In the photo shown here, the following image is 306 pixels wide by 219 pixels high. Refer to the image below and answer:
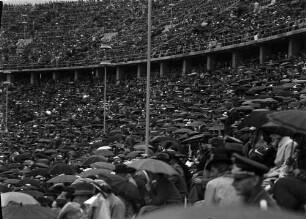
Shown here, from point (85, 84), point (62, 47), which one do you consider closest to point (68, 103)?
point (85, 84)

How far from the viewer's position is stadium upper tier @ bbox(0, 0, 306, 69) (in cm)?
4700

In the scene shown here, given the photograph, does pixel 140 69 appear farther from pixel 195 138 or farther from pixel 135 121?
pixel 195 138

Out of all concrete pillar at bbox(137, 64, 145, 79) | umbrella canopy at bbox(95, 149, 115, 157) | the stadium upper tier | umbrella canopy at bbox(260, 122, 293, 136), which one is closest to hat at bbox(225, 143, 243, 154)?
umbrella canopy at bbox(260, 122, 293, 136)

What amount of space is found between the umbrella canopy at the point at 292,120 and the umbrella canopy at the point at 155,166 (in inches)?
62.3

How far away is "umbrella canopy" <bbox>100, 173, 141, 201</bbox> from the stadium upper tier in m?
30.4

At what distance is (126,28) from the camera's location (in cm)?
7031

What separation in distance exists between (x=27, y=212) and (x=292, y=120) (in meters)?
3.22

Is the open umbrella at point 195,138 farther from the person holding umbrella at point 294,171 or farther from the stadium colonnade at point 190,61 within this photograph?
the stadium colonnade at point 190,61

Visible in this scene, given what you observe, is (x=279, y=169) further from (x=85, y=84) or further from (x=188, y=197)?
(x=85, y=84)

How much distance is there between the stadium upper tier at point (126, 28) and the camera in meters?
47.0

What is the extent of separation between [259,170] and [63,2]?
271 feet

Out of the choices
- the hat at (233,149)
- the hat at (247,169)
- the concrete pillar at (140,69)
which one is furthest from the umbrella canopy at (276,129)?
the concrete pillar at (140,69)

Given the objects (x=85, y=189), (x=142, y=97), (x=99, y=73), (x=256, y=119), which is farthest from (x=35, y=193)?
(x=99, y=73)

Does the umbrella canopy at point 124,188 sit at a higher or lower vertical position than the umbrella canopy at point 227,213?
lower
